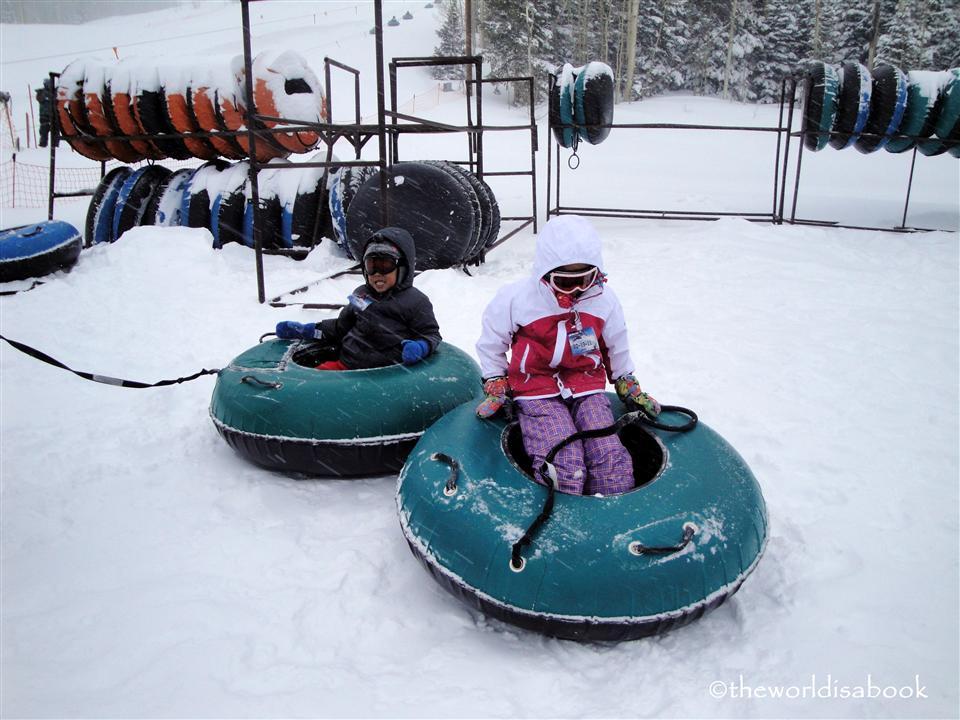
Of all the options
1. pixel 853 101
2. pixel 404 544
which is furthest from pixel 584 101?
pixel 404 544

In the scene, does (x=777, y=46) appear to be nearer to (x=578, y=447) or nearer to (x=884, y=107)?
(x=884, y=107)

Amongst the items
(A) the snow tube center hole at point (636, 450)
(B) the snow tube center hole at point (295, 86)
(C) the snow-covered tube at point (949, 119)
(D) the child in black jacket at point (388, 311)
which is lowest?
(A) the snow tube center hole at point (636, 450)

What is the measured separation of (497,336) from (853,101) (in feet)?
28.7

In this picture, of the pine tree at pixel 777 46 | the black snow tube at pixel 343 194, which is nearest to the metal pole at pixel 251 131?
the black snow tube at pixel 343 194

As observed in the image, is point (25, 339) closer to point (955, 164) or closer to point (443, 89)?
point (955, 164)

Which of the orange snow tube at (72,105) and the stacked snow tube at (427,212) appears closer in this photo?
the stacked snow tube at (427,212)

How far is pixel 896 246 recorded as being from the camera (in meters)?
8.11

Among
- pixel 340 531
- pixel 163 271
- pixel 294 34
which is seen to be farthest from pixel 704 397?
pixel 294 34

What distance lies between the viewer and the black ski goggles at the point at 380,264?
3398mm

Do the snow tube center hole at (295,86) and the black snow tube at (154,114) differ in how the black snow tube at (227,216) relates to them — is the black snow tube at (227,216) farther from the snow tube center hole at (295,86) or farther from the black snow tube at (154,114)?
the snow tube center hole at (295,86)

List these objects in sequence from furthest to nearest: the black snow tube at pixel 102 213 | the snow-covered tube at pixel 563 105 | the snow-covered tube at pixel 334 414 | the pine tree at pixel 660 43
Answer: the pine tree at pixel 660 43
the snow-covered tube at pixel 563 105
the black snow tube at pixel 102 213
the snow-covered tube at pixel 334 414

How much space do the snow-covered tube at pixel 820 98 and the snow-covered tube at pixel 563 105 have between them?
323cm

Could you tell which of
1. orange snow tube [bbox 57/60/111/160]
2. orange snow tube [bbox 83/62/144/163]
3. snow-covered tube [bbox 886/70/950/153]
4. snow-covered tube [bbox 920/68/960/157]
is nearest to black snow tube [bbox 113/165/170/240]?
orange snow tube [bbox 83/62/144/163]

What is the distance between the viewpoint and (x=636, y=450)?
2945mm
